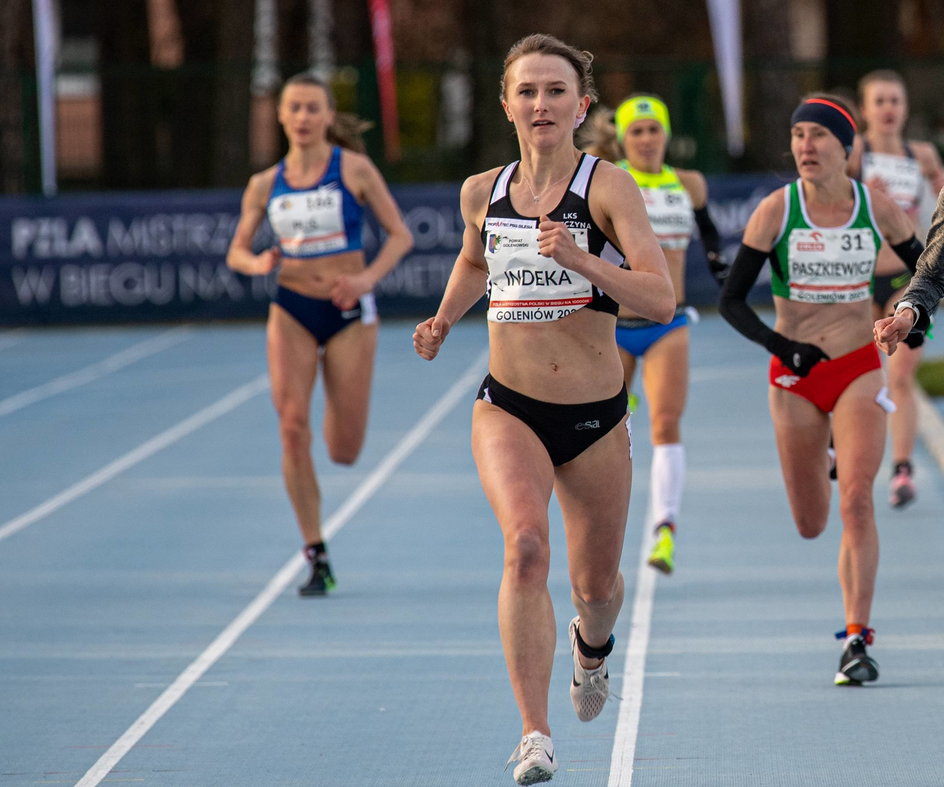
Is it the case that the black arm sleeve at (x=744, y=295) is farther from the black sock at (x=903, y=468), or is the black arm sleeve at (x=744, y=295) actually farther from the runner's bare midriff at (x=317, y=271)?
the black sock at (x=903, y=468)

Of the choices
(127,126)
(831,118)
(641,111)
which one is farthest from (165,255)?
(831,118)

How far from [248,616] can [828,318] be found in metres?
2.97

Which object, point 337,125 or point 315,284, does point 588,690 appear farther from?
point 337,125

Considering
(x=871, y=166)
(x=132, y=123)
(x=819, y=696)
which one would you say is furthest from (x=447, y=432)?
(x=132, y=123)

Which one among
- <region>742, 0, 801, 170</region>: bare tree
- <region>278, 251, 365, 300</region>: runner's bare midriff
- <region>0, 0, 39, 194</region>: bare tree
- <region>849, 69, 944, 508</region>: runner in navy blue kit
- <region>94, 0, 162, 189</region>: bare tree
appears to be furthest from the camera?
<region>94, 0, 162, 189</region>: bare tree

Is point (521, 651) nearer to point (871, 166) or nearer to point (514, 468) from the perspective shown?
point (514, 468)

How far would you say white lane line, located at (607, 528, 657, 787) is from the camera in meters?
6.14

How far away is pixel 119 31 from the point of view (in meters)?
36.3

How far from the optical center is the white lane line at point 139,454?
1137cm

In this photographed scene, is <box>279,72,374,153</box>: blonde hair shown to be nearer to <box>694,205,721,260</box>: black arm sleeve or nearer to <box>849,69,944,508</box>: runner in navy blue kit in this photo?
<box>694,205,721,260</box>: black arm sleeve

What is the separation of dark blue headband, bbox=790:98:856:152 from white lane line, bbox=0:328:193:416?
1076 centimetres

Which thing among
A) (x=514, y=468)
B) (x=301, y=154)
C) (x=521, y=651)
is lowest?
(x=521, y=651)

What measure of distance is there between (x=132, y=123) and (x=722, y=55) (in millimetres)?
8733

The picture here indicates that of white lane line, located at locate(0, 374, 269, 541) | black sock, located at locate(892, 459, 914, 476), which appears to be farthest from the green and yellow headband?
white lane line, located at locate(0, 374, 269, 541)
